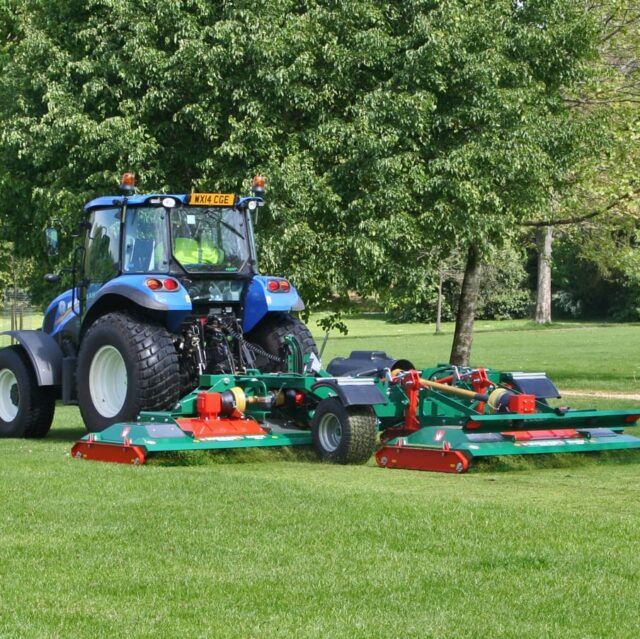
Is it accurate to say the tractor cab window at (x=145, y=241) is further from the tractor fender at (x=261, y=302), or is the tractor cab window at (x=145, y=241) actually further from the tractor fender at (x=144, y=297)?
the tractor fender at (x=261, y=302)

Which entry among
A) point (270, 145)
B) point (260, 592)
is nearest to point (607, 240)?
point (270, 145)

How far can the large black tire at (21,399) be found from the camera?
607 inches

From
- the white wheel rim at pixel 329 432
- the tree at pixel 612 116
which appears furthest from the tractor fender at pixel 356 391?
the tree at pixel 612 116

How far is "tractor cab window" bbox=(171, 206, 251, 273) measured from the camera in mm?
14266

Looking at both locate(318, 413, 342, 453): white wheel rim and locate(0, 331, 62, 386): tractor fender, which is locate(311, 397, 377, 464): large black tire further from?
locate(0, 331, 62, 386): tractor fender

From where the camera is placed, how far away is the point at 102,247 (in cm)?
1474

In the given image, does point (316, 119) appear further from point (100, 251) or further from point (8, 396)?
point (8, 396)

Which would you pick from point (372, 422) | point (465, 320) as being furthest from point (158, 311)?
point (465, 320)

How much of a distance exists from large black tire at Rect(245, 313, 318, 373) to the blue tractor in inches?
0.5

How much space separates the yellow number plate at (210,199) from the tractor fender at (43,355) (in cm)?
254

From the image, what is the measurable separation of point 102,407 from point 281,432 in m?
2.15

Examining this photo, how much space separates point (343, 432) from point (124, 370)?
2723 millimetres

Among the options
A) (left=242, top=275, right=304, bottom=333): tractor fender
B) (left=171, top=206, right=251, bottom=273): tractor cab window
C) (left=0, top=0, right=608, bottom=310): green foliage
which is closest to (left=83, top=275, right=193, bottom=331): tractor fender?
(left=171, top=206, right=251, bottom=273): tractor cab window

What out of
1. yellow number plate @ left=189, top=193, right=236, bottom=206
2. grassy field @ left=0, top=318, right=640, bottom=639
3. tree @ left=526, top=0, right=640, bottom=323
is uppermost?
tree @ left=526, top=0, right=640, bottom=323
